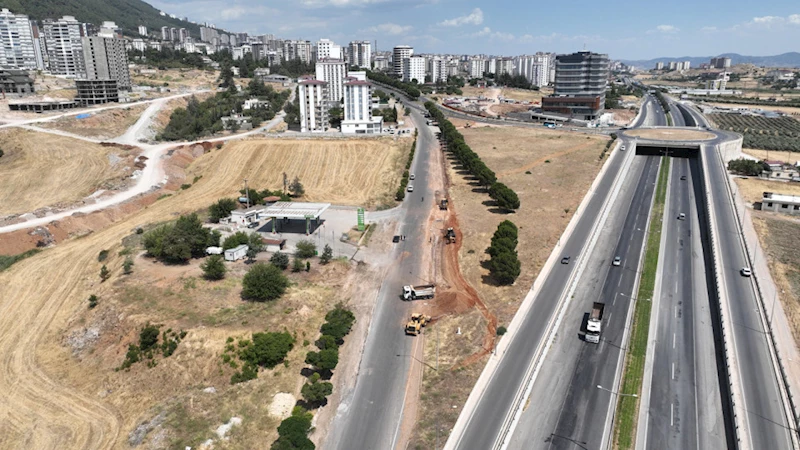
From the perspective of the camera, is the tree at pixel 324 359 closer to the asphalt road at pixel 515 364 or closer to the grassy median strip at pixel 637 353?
the asphalt road at pixel 515 364

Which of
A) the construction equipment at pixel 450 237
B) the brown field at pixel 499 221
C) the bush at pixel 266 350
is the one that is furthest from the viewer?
the construction equipment at pixel 450 237

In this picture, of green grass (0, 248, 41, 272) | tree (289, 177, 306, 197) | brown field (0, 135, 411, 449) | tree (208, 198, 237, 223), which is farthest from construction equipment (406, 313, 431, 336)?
green grass (0, 248, 41, 272)

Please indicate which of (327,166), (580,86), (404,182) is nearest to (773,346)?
(404,182)

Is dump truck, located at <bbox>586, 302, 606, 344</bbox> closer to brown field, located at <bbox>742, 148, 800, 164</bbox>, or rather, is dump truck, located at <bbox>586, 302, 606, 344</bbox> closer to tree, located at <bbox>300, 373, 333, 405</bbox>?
tree, located at <bbox>300, 373, 333, 405</bbox>

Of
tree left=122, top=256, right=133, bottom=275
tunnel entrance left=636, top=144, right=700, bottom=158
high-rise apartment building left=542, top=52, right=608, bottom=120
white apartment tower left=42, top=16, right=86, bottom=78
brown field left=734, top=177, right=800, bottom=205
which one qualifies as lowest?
tree left=122, top=256, right=133, bottom=275

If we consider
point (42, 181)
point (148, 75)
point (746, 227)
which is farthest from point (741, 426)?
point (148, 75)

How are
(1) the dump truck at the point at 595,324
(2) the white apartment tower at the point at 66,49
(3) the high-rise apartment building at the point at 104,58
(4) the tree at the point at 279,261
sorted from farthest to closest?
(2) the white apartment tower at the point at 66,49 → (3) the high-rise apartment building at the point at 104,58 → (4) the tree at the point at 279,261 → (1) the dump truck at the point at 595,324

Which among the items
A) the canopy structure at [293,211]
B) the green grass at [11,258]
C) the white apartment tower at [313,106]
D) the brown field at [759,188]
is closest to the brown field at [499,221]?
the canopy structure at [293,211]
